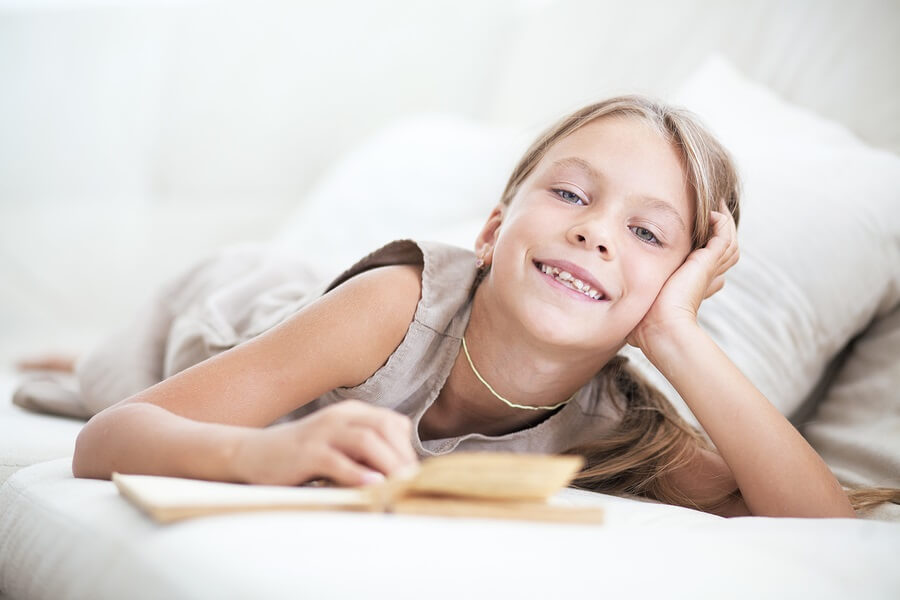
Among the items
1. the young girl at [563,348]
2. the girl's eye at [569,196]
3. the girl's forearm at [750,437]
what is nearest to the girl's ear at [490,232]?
the young girl at [563,348]

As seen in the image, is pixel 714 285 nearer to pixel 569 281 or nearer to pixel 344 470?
pixel 569 281

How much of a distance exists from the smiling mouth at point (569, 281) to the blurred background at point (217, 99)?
94cm

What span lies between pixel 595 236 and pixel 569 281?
54 mm

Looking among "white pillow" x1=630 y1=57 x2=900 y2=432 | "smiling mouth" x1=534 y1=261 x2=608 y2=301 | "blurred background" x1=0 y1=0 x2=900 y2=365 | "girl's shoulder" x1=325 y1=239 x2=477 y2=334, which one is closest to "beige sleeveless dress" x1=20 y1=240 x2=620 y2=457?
"girl's shoulder" x1=325 y1=239 x2=477 y2=334

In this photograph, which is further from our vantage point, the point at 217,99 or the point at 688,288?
the point at 217,99

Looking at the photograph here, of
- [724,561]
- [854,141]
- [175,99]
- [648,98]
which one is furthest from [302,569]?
[175,99]

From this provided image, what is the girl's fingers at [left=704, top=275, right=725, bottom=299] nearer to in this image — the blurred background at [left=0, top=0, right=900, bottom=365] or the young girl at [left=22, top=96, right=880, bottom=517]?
the young girl at [left=22, top=96, right=880, bottom=517]

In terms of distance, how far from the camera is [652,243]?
3.29 feet

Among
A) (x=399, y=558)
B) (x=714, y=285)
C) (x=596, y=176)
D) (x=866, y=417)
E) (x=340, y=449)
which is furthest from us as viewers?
(x=866, y=417)

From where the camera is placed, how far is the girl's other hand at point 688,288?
0.99 metres

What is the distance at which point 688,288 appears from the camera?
3.31 ft

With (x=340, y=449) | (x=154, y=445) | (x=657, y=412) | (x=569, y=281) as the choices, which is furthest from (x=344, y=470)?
(x=657, y=412)

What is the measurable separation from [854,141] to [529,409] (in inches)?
30.7

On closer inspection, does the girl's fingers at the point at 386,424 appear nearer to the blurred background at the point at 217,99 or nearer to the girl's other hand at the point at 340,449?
the girl's other hand at the point at 340,449
